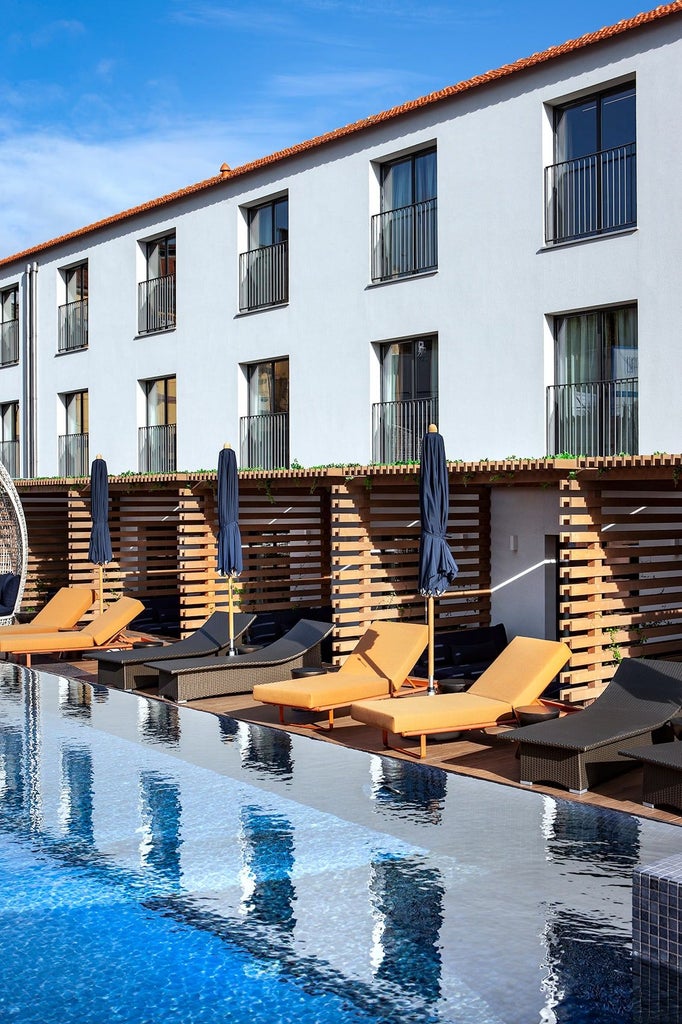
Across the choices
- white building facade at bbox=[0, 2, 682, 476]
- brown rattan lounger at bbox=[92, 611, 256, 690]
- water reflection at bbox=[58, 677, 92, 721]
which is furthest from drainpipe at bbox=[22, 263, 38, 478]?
brown rattan lounger at bbox=[92, 611, 256, 690]

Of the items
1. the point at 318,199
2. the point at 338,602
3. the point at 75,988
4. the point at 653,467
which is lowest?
the point at 75,988

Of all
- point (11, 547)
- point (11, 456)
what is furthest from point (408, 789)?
point (11, 456)

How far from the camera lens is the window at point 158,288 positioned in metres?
23.2

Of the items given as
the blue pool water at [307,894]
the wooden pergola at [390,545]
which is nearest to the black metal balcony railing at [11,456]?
the wooden pergola at [390,545]

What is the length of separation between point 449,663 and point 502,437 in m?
3.99

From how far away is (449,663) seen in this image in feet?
46.9

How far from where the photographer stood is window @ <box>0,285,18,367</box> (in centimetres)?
2867

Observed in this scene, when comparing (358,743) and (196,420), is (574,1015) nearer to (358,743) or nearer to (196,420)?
(358,743)

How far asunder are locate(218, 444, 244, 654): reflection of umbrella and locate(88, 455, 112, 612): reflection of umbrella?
3675mm

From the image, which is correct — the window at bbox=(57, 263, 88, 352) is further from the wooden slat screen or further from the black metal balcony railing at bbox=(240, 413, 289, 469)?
the wooden slat screen

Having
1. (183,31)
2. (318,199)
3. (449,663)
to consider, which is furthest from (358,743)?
(183,31)

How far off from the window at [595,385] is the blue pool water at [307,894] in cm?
717

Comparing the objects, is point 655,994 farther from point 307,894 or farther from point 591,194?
point 591,194

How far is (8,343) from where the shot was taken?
28938mm
